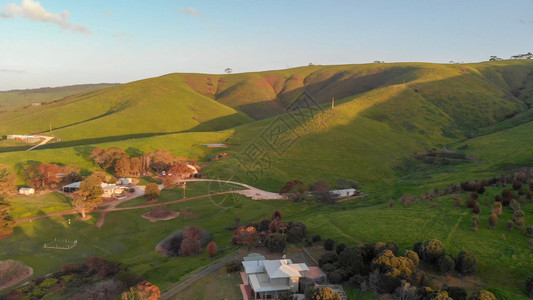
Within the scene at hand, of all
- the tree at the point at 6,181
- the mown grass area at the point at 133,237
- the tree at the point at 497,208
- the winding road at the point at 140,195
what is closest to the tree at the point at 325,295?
the mown grass area at the point at 133,237

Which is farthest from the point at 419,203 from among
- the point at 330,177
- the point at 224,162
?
the point at 224,162

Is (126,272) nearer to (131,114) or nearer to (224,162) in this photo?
(224,162)

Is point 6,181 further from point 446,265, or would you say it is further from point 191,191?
point 446,265

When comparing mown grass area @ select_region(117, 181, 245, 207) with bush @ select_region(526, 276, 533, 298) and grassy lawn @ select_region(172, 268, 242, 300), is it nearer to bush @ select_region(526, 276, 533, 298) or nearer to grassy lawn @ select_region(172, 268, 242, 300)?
grassy lawn @ select_region(172, 268, 242, 300)

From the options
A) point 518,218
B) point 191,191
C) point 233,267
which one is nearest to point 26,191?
point 191,191

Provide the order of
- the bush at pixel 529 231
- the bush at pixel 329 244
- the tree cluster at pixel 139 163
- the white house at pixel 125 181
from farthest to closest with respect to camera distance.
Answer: the tree cluster at pixel 139 163 → the white house at pixel 125 181 → the bush at pixel 329 244 → the bush at pixel 529 231

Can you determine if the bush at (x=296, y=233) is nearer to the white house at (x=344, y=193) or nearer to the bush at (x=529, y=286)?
the bush at (x=529, y=286)
